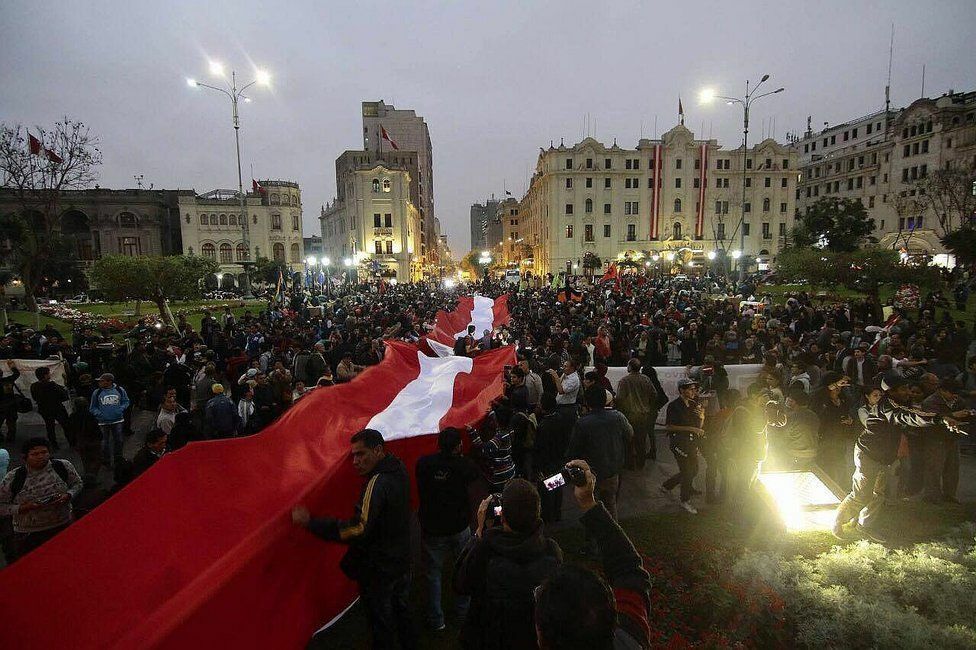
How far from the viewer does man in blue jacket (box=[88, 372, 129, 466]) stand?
307 inches

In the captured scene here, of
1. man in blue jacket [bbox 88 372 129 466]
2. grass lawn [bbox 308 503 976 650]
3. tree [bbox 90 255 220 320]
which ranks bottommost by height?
grass lawn [bbox 308 503 976 650]

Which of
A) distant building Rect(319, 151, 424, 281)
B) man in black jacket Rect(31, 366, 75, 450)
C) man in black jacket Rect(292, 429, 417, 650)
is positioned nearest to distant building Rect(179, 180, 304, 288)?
distant building Rect(319, 151, 424, 281)

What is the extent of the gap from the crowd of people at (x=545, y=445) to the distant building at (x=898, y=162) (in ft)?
161

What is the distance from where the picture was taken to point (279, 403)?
795cm

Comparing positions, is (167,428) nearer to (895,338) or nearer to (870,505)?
(870,505)

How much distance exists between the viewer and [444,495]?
13.9 feet

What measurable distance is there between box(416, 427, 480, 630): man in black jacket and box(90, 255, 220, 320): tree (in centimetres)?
2213

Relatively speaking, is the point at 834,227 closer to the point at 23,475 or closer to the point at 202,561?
the point at 202,561

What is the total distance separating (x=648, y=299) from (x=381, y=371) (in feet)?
59.7

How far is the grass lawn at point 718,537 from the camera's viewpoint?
201 inches

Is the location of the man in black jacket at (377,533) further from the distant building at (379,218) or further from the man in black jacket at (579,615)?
the distant building at (379,218)

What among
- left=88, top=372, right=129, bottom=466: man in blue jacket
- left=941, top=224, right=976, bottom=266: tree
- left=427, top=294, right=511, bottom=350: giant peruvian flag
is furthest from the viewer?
left=941, top=224, right=976, bottom=266: tree

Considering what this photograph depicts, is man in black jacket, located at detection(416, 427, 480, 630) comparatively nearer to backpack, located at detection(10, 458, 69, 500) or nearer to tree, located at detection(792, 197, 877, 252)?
backpack, located at detection(10, 458, 69, 500)

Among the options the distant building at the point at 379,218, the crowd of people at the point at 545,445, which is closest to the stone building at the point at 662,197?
the distant building at the point at 379,218
